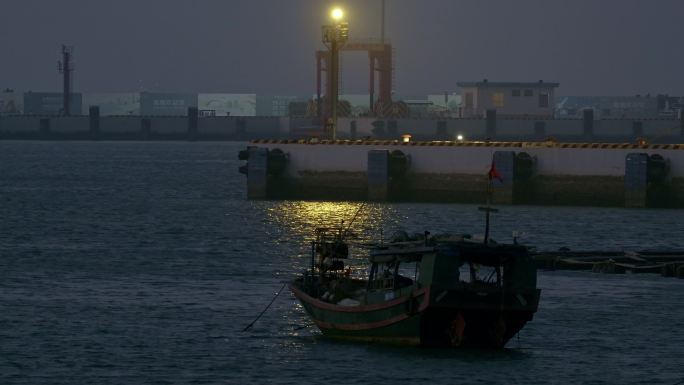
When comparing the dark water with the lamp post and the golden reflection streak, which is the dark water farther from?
the lamp post

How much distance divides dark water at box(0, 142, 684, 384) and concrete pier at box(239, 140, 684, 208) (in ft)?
3.39

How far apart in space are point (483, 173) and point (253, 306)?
4037cm

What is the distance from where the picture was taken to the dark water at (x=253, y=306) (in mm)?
42031

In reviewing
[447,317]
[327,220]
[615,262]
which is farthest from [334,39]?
[447,317]

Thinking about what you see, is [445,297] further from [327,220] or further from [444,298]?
[327,220]

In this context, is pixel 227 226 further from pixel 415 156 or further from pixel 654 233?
pixel 654 233

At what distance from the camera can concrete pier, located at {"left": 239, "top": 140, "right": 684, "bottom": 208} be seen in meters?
87.1

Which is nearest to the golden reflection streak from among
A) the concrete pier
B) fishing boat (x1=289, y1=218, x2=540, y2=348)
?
the concrete pier

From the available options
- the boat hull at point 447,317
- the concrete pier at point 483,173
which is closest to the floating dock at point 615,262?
the boat hull at point 447,317

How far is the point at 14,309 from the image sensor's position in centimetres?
5131

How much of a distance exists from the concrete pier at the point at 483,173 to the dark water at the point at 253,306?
103 centimetres

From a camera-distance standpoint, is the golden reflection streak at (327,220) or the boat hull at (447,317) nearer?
the boat hull at (447,317)

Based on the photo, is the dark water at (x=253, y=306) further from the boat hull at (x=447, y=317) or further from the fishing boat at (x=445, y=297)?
the fishing boat at (x=445, y=297)

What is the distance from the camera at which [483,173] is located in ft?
298
